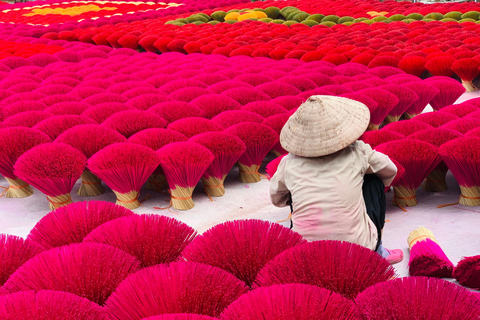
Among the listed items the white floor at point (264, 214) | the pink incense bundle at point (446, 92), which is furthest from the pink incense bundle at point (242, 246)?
the pink incense bundle at point (446, 92)

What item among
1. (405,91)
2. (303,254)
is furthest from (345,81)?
(303,254)

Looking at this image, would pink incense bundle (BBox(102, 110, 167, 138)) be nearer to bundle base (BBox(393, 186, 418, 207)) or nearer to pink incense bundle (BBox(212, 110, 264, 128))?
pink incense bundle (BBox(212, 110, 264, 128))

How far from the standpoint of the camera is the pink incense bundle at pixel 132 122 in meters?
2.36

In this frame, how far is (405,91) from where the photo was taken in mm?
2904

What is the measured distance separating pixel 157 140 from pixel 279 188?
88cm

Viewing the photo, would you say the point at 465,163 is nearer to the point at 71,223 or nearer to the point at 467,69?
the point at 71,223

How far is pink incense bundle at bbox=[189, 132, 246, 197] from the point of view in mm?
2080

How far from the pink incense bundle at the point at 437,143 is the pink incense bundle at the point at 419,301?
1.35 metres

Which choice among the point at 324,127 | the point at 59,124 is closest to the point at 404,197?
the point at 324,127

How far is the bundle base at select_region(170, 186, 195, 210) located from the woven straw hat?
0.77 metres

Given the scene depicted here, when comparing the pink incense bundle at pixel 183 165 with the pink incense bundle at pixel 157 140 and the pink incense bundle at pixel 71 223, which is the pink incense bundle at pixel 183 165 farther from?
the pink incense bundle at pixel 71 223

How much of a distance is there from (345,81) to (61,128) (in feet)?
6.25

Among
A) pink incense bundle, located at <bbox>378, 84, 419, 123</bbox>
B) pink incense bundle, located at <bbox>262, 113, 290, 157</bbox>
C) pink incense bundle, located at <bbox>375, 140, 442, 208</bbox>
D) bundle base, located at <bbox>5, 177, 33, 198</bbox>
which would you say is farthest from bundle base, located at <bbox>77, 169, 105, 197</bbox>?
pink incense bundle, located at <bbox>378, 84, 419, 123</bbox>

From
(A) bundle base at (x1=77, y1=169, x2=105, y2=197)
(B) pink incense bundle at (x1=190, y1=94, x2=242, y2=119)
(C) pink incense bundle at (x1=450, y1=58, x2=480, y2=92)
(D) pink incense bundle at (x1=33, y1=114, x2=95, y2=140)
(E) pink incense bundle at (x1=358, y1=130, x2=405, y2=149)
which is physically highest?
(D) pink incense bundle at (x1=33, y1=114, x2=95, y2=140)
